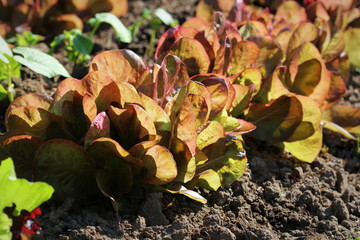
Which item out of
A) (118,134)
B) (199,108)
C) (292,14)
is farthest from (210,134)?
(292,14)

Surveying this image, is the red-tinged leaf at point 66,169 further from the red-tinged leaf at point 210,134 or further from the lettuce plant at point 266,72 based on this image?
the lettuce plant at point 266,72

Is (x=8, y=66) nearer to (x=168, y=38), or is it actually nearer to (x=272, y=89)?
(x=168, y=38)

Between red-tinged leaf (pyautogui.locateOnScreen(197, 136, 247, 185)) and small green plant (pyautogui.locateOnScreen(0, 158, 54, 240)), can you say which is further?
red-tinged leaf (pyautogui.locateOnScreen(197, 136, 247, 185))

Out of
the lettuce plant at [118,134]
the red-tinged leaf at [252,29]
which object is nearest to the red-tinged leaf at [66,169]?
the lettuce plant at [118,134]

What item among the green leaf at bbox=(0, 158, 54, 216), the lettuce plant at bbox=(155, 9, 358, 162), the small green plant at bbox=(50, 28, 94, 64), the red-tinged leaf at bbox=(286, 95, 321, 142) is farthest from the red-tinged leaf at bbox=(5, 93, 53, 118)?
the red-tinged leaf at bbox=(286, 95, 321, 142)

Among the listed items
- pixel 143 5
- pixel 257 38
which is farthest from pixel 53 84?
pixel 143 5

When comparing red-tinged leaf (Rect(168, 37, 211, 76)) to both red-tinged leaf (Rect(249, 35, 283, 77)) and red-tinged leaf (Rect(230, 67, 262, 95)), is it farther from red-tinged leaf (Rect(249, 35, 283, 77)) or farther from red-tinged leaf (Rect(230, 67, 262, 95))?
red-tinged leaf (Rect(249, 35, 283, 77))
